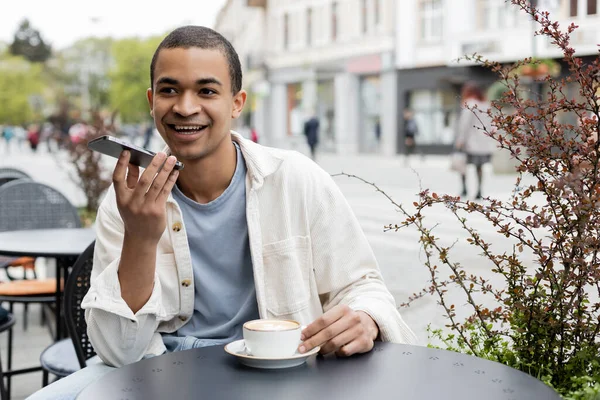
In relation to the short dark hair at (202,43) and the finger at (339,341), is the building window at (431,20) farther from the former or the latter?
the finger at (339,341)

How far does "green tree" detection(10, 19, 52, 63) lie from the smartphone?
399 feet

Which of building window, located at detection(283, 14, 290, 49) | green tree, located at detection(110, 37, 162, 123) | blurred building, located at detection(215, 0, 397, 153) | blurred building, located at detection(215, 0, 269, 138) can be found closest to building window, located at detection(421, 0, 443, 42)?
blurred building, located at detection(215, 0, 397, 153)

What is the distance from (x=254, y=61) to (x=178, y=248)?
42464mm

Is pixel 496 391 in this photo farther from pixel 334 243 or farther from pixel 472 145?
pixel 472 145

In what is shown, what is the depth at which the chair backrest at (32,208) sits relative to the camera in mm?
5363

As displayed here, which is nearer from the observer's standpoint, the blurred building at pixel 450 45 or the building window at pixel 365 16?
the blurred building at pixel 450 45

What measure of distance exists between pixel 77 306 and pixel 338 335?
5.27 ft

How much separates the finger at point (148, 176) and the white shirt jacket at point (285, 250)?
0.40m

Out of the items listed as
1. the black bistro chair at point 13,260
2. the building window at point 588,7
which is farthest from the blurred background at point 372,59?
the black bistro chair at point 13,260

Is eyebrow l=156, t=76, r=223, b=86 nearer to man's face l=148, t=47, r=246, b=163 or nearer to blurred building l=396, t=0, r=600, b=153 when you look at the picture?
man's face l=148, t=47, r=246, b=163

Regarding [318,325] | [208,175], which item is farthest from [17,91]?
[318,325]

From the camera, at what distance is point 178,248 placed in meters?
2.29

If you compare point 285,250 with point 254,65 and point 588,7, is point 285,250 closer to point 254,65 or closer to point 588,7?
point 588,7

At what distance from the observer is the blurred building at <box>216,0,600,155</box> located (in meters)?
28.5
